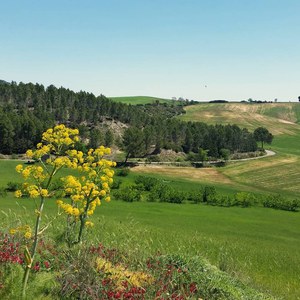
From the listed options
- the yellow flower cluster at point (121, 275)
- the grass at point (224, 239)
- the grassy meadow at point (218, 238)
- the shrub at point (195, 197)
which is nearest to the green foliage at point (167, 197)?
the shrub at point (195, 197)

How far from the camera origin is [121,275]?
11.3 metres

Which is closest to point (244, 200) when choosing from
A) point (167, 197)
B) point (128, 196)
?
point (167, 197)

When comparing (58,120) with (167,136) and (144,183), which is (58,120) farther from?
(144,183)

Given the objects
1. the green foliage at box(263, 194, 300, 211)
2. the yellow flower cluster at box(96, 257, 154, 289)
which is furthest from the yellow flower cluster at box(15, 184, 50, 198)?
the green foliage at box(263, 194, 300, 211)

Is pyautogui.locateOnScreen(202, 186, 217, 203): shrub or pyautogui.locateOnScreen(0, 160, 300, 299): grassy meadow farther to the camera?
pyautogui.locateOnScreen(202, 186, 217, 203): shrub

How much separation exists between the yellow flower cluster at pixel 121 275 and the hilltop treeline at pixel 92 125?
103683mm

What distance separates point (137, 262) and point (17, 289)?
4.58 metres

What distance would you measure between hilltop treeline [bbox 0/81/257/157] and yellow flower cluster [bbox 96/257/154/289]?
103683 mm

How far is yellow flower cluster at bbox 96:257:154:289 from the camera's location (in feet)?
35.8

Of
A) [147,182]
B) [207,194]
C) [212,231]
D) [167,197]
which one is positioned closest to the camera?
[212,231]

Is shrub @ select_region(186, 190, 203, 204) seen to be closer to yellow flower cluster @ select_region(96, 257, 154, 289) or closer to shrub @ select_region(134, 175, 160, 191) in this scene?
shrub @ select_region(134, 175, 160, 191)

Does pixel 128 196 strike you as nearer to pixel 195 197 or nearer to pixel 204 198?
pixel 195 197

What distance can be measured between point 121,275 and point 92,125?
145728mm

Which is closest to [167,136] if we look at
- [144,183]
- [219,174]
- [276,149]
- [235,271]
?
[219,174]
